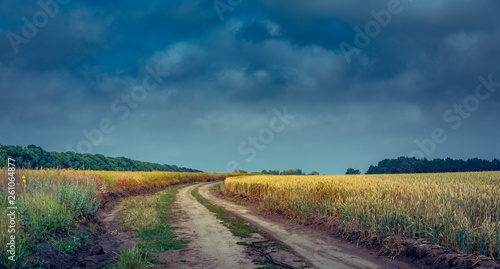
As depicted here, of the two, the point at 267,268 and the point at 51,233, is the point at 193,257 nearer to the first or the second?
the point at 267,268

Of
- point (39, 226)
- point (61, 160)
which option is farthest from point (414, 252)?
point (61, 160)

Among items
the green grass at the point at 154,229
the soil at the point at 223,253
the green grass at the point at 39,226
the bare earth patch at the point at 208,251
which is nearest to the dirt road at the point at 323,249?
the soil at the point at 223,253

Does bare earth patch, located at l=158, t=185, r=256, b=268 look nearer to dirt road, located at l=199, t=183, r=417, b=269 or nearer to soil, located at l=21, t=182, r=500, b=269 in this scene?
soil, located at l=21, t=182, r=500, b=269

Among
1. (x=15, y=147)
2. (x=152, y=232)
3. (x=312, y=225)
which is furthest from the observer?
(x=15, y=147)

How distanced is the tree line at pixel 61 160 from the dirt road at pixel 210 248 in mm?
11269

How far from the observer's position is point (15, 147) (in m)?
61.4

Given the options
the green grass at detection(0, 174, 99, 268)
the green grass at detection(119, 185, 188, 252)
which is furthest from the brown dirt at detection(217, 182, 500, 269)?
the green grass at detection(0, 174, 99, 268)

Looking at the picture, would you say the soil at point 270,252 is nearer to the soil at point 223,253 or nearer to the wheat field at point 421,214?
the soil at point 223,253

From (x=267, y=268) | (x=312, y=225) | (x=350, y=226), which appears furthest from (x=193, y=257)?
(x=312, y=225)

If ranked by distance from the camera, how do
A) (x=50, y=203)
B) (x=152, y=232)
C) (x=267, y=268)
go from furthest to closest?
(x=152, y=232) → (x=50, y=203) → (x=267, y=268)

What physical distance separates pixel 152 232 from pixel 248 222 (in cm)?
521

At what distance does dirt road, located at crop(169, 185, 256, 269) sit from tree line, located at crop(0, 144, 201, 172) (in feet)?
37.0

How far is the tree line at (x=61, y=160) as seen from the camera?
30530mm

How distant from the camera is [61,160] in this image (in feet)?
265
